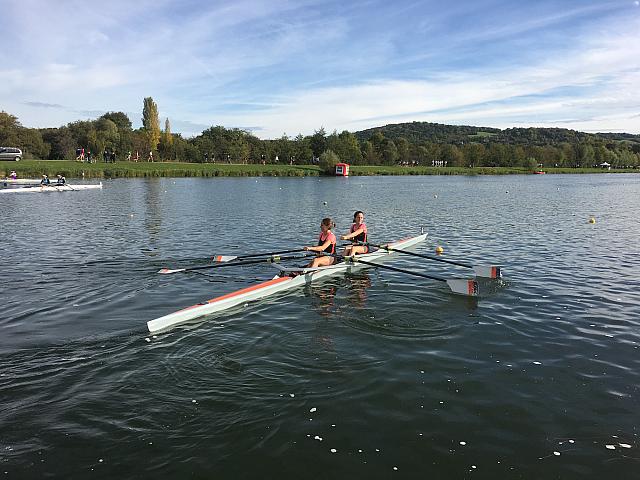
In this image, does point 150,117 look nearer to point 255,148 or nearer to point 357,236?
point 255,148

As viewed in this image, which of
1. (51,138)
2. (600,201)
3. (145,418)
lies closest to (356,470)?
(145,418)

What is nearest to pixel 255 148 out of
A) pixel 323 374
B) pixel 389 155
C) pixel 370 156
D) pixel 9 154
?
pixel 370 156

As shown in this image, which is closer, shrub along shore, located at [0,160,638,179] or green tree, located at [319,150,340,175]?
shrub along shore, located at [0,160,638,179]

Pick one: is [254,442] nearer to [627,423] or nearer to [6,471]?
[6,471]

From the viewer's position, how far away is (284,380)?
310 inches

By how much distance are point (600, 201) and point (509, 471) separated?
140 ft

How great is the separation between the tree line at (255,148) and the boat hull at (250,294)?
86.0 m

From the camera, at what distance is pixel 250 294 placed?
470 inches

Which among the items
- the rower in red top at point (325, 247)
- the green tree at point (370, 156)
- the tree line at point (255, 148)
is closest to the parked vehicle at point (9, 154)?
the tree line at point (255, 148)

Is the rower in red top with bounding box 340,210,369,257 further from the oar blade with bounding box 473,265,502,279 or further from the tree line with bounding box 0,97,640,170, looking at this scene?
the tree line with bounding box 0,97,640,170

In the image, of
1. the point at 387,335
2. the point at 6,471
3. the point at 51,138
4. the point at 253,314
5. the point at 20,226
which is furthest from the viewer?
the point at 51,138

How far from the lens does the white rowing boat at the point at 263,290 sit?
33.0 ft

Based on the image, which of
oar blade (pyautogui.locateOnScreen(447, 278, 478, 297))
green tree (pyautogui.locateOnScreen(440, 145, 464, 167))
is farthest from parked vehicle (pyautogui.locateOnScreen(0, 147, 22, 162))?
green tree (pyautogui.locateOnScreen(440, 145, 464, 167))

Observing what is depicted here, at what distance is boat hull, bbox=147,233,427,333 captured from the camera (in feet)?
32.7
